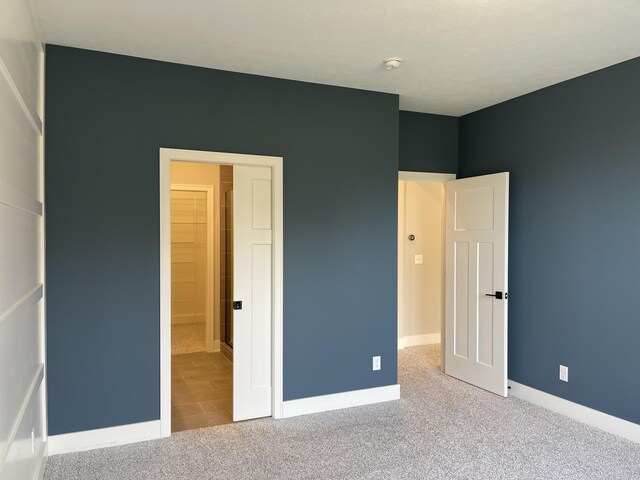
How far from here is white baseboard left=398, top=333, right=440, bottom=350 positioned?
619 cm

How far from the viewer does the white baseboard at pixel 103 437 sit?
10.5 feet

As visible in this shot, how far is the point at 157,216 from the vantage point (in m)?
3.45

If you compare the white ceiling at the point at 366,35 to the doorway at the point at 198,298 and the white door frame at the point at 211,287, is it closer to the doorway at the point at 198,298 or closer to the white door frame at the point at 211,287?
the doorway at the point at 198,298

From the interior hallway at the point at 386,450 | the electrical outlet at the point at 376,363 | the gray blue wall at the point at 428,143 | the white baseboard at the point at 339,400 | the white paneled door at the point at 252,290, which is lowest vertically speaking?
the interior hallway at the point at 386,450

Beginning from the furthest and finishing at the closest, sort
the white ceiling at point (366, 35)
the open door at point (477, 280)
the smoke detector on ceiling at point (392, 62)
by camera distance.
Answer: the open door at point (477, 280)
the smoke detector on ceiling at point (392, 62)
the white ceiling at point (366, 35)

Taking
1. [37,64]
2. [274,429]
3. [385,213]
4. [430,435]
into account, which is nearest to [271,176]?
[385,213]

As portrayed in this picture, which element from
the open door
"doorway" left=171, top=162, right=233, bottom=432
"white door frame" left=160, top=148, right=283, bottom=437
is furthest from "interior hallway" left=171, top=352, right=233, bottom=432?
the open door

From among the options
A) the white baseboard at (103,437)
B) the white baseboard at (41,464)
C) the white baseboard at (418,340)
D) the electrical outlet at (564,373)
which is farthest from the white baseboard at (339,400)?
the white baseboard at (418,340)

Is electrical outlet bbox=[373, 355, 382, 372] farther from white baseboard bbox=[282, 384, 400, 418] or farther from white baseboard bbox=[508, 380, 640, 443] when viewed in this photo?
white baseboard bbox=[508, 380, 640, 443]

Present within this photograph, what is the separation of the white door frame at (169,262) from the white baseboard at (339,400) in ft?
0.39

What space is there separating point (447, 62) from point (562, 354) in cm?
254

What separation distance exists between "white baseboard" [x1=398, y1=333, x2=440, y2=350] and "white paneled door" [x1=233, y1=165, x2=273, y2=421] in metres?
2.70

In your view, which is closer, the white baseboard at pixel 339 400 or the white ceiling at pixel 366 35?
the white ceiling at pixel 366 35

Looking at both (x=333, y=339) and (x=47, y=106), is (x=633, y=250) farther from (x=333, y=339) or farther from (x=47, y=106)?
(x=47, y=106)
